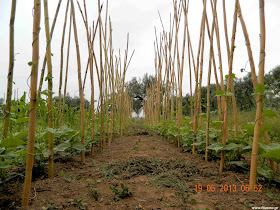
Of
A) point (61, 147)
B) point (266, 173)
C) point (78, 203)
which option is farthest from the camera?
point (61, 147)

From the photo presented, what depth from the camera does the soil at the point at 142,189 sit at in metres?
1.21

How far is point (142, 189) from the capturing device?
1.49 meters

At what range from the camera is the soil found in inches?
47.6

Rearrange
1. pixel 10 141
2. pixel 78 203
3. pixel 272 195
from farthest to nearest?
pixel 272 195
pixel 78 203
pixel 10 141

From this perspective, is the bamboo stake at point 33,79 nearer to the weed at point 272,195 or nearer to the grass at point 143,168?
the grass at point 143,168

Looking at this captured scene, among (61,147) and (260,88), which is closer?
(260,88)

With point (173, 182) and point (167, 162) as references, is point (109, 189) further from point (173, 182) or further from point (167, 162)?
point (167, 162)

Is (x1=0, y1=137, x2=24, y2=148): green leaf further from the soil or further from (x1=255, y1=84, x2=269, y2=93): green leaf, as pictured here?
(x1=255, y1=84, x2=269, y2=93): green leaf

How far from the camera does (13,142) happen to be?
106 centimetres

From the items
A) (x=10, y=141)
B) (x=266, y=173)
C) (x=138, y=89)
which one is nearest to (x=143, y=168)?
(x=266, y=173)

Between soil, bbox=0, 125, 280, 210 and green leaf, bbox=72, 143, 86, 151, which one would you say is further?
green leaf, bbox=72, 143, 86, 151

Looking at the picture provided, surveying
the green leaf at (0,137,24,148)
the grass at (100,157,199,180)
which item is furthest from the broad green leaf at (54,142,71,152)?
the green leaf at (0,137,24,148)

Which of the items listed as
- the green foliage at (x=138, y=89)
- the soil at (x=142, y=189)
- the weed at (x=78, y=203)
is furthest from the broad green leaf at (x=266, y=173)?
the green foliage at (x=138, y=89)

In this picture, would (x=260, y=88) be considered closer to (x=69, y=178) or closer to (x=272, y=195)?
(x=272, y=195)
